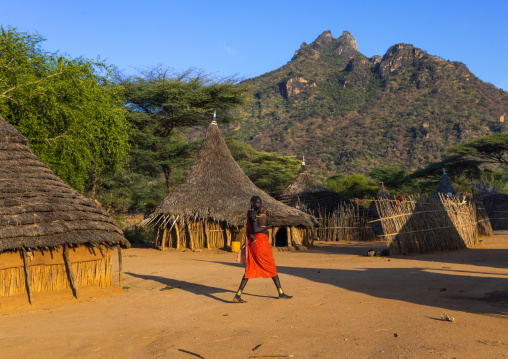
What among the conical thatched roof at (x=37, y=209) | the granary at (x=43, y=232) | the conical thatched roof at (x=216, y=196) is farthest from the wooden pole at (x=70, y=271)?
the conical thatched roof at (x=216, y=196)

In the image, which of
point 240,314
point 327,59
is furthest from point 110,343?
point 327,59

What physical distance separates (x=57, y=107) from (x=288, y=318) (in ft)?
Result: 31.2

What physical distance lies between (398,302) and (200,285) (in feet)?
13.0

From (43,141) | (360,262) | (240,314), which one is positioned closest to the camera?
(240,314)

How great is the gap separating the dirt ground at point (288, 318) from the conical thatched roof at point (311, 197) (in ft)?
44.3

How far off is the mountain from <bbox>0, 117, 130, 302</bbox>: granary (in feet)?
124

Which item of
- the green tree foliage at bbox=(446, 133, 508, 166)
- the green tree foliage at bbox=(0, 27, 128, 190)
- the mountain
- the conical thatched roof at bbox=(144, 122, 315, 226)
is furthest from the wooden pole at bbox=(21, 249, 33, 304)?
the mountain

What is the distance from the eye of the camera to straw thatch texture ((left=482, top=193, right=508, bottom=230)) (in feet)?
83.1

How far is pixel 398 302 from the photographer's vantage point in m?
6.21

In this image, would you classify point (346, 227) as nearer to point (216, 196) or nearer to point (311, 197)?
point (311, 197)

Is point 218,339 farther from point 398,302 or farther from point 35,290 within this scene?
point 35,290

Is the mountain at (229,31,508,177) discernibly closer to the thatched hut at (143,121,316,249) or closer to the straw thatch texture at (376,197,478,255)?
the thatched hut at (143,121,316,249)

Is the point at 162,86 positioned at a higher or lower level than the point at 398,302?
higher

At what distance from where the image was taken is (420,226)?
43.3 feet
